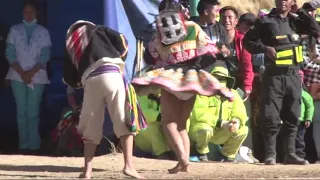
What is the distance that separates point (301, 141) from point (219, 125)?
1.14 metres

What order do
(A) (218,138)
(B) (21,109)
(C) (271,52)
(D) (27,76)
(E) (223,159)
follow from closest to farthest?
(C) (271,52) < (A) (218,138) < (E) (223,159) < (D) (27,76) < (B) (21,109)

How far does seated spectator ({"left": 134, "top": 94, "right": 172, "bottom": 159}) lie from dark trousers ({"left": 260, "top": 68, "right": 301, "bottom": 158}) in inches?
47.7

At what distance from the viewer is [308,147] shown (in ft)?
39.2

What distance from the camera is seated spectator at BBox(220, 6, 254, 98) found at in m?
11.5

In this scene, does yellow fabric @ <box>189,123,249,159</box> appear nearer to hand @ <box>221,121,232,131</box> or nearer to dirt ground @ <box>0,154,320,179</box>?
hand @ <box>221,121,232,131</box>

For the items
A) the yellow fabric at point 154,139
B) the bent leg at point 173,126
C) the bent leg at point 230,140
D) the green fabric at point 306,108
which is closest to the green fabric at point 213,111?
the bent leg at point 230,140

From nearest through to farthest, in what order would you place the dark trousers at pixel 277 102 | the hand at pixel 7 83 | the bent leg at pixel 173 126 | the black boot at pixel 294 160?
the bent leg at pixel 173 126, the dark trousers at pixel 277 102, the black boot at pixel 294 160, the hand at pixel 7 83

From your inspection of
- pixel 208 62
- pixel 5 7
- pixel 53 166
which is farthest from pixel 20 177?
pixel 5 7

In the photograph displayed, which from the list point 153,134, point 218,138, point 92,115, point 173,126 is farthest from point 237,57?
point 92,115

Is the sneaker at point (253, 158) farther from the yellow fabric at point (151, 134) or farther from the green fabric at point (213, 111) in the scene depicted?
the yellow fabric at point (151, 134)

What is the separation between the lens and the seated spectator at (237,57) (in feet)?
37.7

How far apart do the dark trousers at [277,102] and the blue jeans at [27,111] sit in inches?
120

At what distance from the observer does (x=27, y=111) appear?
12.0 metres

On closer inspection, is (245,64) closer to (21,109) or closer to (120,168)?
(120,168)
